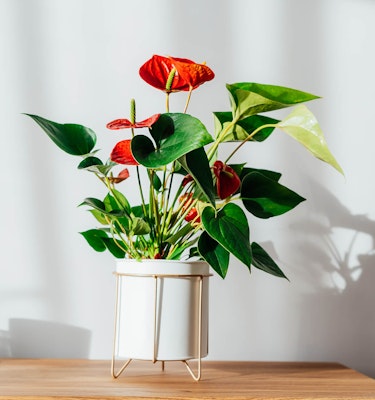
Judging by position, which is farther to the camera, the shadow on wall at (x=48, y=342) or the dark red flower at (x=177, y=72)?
the shadow on wall at (x=48, y=342)

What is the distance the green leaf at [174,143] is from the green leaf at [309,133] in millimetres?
131

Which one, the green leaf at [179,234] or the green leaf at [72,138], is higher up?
the green leaf at [72,138]

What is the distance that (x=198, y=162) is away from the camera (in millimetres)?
958

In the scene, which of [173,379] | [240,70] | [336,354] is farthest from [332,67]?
[173,379]

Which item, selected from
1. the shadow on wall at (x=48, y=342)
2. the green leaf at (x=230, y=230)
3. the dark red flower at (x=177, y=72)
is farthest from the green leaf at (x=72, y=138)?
the shadow on wall at (x=48, y=342)

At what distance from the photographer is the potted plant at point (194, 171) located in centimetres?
94

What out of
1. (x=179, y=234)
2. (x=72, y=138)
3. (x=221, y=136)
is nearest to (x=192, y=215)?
(x=179, y=234)

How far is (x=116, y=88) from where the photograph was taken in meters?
1.44

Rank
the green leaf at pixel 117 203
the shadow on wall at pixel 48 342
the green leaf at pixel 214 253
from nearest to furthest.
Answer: the green leaf at pixel 214 253 → the green leaf at pixel 117 203 → the shadow on wall at pixel 48 342

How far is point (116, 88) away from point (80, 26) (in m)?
0.17

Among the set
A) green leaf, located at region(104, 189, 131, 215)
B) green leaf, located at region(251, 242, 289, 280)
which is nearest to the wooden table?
green leaf, located at region(251, 242, 289, 280)

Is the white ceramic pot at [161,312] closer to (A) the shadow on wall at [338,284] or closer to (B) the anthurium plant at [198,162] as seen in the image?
(B) the anthurium plant at [198,162]

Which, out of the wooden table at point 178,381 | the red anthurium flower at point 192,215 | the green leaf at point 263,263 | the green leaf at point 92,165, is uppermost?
the green leaf at point 92,165

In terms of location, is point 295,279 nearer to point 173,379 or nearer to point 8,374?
point 173,379
